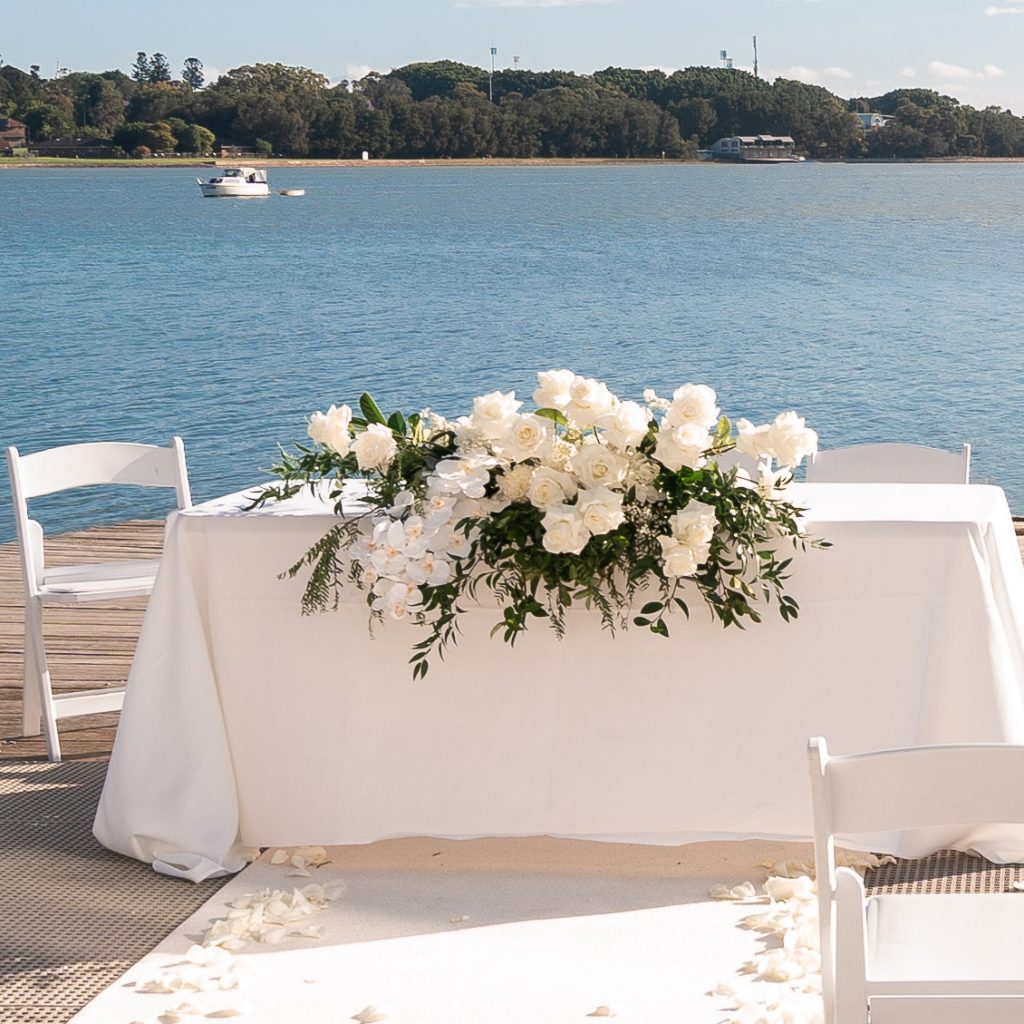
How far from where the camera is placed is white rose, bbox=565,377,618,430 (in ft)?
9.23

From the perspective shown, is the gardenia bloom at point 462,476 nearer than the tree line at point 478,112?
Yes

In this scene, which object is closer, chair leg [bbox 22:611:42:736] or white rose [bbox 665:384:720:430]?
white rose [bbox 665:384:720:430]

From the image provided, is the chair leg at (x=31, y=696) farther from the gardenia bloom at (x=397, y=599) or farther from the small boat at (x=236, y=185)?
the small boat at (x=236, y=185)

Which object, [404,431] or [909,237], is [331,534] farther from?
[909,237]

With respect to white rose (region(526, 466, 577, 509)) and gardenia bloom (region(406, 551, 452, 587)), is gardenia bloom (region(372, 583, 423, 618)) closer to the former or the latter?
gardenia bloom (region(406, 551, 452, 587))

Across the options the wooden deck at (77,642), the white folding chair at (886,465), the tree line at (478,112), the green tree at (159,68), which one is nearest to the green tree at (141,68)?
the tree line at (478,112)

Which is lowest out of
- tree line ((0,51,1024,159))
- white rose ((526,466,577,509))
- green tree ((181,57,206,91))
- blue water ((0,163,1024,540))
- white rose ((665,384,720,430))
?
blue water ((0,163,1024,540))

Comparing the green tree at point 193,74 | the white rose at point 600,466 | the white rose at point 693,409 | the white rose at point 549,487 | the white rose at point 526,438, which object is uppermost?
the green tree at point 193,74

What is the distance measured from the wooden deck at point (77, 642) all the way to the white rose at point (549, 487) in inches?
66.6

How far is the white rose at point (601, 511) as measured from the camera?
2699 millimetres

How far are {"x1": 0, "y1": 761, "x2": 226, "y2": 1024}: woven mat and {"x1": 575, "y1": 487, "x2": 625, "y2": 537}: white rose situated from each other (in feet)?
3.56

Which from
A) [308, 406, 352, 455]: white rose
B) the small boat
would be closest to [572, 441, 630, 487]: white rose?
[308, 406, 352, 455]: white rose

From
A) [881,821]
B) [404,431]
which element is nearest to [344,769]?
[404,431]

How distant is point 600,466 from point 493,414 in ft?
0.74
